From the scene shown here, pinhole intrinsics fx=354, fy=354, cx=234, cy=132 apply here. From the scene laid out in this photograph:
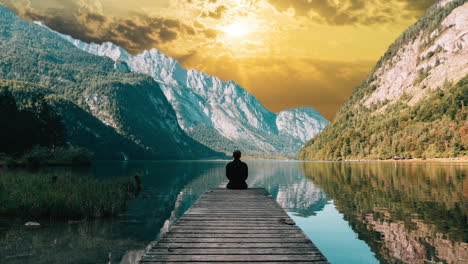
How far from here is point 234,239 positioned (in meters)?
11.7

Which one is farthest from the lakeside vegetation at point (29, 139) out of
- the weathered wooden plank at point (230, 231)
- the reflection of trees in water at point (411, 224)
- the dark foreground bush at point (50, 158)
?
the weathered wooden plank at point (230, 231)

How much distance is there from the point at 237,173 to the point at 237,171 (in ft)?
1.13

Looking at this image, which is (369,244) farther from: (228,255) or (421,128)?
(421,128)

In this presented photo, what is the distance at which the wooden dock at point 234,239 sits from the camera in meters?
9.59

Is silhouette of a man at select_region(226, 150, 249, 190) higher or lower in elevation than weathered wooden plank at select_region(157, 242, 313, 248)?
higher

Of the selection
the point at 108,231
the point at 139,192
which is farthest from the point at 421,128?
the point at 108,231

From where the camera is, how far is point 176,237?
12047 millimetres

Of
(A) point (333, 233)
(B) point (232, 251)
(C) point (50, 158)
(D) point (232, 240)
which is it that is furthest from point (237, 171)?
(C) point (50, 158)

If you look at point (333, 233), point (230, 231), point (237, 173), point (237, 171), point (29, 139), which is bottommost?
point (333, 233)

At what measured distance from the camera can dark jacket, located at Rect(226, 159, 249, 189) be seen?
78.2ft

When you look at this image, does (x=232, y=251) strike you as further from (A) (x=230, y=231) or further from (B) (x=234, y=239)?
(A) (x=230, y=231)

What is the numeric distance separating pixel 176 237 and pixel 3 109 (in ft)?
367

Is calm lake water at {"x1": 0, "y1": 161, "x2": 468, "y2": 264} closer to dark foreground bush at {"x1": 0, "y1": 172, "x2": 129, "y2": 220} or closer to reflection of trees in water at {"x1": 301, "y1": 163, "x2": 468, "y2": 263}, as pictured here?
reflection of trees in water at {"x1": 301, "y1": 163, "x2": 468, "y2": 263}

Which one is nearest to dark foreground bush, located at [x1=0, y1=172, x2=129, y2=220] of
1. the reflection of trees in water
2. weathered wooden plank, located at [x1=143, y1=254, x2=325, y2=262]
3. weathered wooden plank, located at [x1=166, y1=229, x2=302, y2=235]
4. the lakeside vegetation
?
weathered wooden plank, located at [x1=166, y1=229, x2=302, y2=235]
